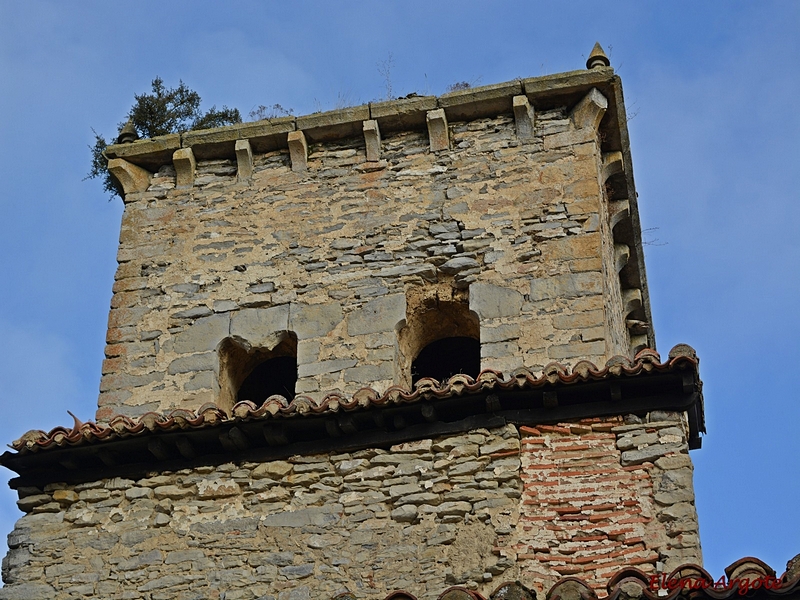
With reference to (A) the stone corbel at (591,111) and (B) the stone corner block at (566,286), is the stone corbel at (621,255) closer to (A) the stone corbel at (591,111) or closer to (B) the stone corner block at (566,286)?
(A) the stone corbel at (591,111)

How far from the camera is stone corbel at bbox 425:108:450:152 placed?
43.3ft

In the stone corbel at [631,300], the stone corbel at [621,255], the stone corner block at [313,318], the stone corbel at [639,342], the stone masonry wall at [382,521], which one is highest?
the stone corbel at [621,255]

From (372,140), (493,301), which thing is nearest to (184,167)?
(372,140)

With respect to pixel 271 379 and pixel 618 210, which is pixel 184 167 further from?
pixel 618 210

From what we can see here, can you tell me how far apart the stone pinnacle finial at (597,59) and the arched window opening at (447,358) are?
116 inches

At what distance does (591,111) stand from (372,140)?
83.4 inches

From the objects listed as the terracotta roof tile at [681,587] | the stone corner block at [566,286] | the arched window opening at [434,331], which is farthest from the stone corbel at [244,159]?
the terracotta roof tile at [681,587]

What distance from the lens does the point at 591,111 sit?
13109 millimetres

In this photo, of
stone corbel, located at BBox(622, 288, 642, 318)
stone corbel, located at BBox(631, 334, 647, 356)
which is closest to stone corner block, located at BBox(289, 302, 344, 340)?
stone corbel, located at BBox(622, 288, 642, 318)

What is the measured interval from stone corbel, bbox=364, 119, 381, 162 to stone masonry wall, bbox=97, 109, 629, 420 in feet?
0.31

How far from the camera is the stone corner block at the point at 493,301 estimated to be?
38.8 feet

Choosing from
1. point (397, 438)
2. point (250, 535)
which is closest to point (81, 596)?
point (250, 535)

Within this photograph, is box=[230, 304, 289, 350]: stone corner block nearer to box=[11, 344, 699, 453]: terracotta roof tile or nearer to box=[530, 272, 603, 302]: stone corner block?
box=[11, 344, 699, 453]: terracotta roof tile

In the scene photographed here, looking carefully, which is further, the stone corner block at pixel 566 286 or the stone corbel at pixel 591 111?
the stone corbel at pixel 591 111
